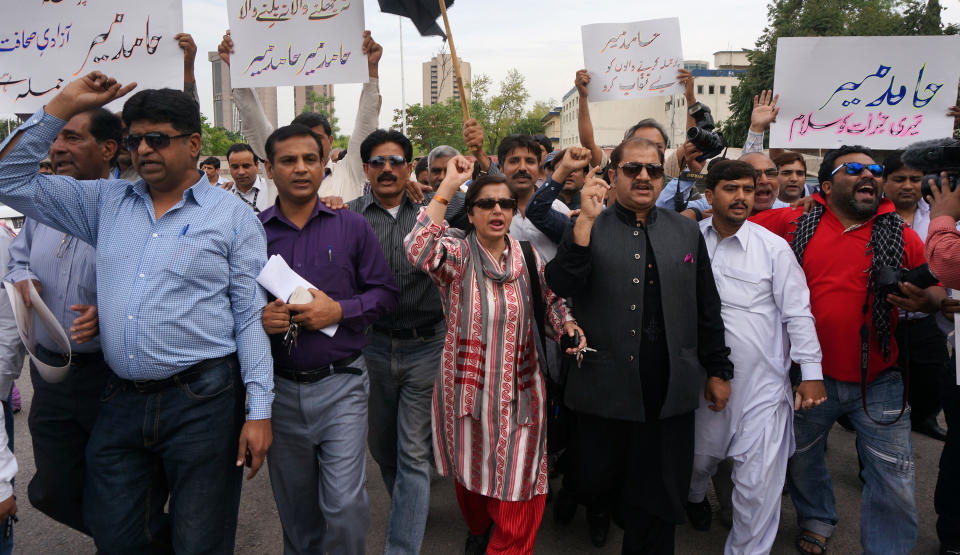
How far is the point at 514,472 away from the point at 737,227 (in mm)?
1685

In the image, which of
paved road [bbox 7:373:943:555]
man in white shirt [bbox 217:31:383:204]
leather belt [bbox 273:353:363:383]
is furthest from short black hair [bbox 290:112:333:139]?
paved road [bbox 7:373:943:555]

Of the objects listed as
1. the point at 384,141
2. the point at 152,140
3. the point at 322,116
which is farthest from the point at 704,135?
the point at 152,140

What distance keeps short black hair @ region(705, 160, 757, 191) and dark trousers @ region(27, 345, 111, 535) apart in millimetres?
3073

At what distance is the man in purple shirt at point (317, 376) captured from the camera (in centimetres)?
275

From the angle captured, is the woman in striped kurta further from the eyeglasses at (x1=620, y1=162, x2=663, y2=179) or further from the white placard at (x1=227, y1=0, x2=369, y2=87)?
the white placard at (x1=227, y1=0, x2=369, y2=87)

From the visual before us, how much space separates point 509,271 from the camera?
119 inches

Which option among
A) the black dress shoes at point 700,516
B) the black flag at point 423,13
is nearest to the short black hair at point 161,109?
the black flag at point 423,13

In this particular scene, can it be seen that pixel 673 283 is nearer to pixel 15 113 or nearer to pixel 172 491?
pixel 172 491

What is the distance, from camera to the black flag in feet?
13.3

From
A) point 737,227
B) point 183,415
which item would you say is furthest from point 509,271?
point 183,415

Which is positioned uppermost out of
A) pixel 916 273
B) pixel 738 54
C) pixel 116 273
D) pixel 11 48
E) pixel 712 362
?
pixel 738 54

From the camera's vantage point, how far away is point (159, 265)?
7.61ft

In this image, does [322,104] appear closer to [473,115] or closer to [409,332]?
[473,115]

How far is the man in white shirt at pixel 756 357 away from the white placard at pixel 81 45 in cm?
311
